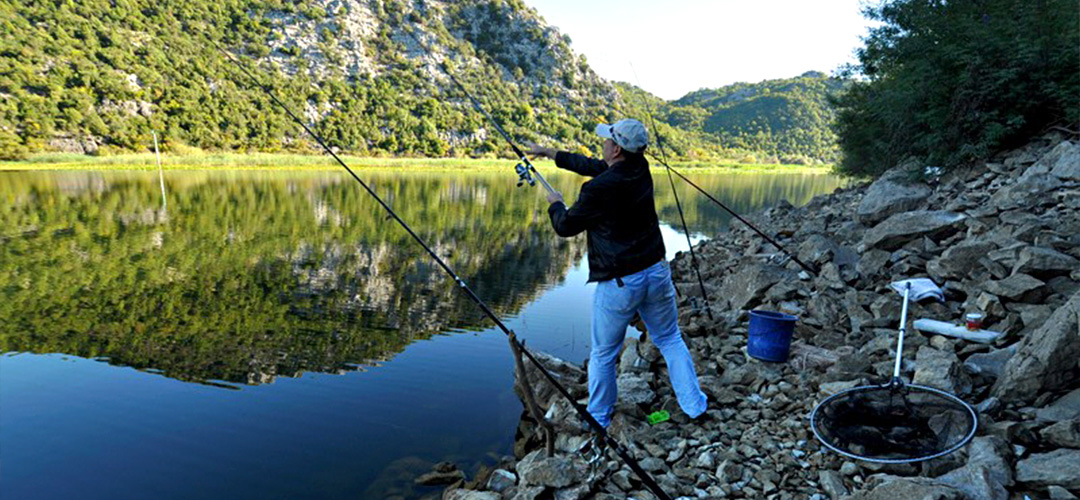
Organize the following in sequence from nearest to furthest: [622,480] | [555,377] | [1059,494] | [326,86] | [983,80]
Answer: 1. [1059,494]
2. [622,480]
3. [555,377]
4. [983,80]
5. [326,86]

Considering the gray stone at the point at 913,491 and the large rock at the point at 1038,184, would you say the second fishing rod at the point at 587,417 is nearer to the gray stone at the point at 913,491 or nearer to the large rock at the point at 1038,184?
the gray stone at the point at 913,491

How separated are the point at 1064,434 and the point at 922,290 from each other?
9.69 feet

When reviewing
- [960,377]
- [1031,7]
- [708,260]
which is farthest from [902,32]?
[960,377]

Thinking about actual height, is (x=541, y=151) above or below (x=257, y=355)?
above

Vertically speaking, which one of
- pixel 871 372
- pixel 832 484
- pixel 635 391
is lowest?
pixel 635 391

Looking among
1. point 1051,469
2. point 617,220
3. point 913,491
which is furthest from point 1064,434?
point 617,220

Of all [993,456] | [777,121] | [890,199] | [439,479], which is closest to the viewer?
[993,456]

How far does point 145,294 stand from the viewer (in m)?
10.8

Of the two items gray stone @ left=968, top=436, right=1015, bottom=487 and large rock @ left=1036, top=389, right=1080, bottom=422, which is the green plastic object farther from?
large rock @ left=1036, top=389, right=1080, bottom=422

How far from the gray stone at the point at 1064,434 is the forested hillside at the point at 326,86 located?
119 ft

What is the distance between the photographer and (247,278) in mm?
12383

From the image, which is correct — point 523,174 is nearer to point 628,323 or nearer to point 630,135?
point 630,135

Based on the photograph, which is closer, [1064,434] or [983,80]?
[1064,434]

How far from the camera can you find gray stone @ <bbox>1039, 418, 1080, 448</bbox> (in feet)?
9.94
